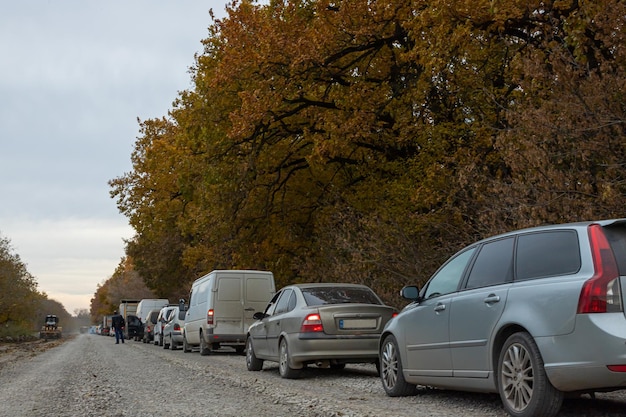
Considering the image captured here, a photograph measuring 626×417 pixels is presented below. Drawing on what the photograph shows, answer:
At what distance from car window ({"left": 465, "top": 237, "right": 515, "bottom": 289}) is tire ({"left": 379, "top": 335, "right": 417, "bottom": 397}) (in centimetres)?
169

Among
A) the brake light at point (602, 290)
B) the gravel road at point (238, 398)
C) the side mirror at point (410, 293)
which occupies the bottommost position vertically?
the gravel road at point (238, 398)

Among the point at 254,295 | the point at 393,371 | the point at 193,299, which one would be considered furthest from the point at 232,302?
the point at 393,371

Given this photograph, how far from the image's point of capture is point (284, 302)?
12.9 m

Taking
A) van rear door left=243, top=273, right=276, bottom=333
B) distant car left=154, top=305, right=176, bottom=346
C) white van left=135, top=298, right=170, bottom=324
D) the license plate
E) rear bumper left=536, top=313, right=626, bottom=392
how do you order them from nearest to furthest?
rear bumper left=536, top=313, right=626, bottom=392
the license plate
van rear door left=243, top=273, right=276, bottom=333
distant car left=154, top=305, right=176, bottom=346
white van left=135, top=298, right=170, bottom=324

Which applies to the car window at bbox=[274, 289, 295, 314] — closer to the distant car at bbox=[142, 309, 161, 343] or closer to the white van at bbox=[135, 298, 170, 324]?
the distant car at bbox=[142, 309, 161, 343]

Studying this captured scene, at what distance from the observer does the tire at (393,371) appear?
8.70 m

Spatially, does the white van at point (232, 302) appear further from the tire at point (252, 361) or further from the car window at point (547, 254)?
the car window at point (547, 254)

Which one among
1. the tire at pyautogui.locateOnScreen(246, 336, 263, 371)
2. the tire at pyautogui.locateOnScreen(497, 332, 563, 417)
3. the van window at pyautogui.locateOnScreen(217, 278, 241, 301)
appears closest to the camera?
the tire at pyautogui.locateOnScreen(497, 332, 563, 417)

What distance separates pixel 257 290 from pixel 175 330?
25.6 feet

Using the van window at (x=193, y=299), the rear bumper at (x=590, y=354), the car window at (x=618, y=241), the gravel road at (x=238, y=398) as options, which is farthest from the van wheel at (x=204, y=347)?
the car window at (x=618, y=241)

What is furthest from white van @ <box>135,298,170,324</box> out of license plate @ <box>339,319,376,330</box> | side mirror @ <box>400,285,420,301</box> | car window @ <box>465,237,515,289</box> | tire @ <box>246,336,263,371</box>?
car window @ <box>465,237,515,289</box>

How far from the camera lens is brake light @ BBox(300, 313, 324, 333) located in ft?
37.7

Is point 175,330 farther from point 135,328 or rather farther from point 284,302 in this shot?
point 135,328

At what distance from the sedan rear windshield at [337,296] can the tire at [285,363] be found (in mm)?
872
